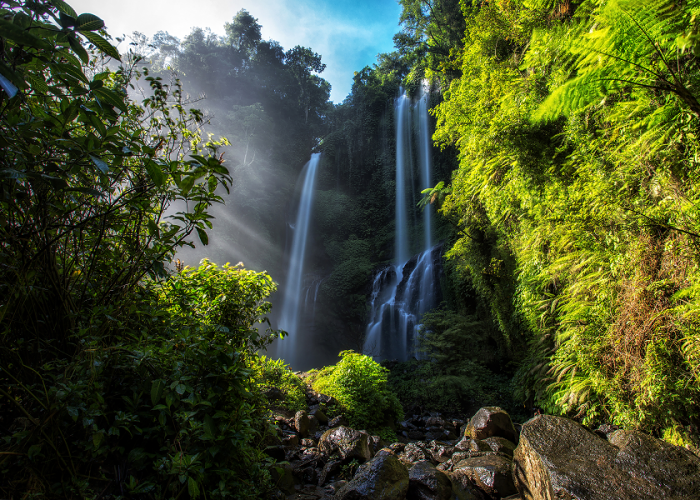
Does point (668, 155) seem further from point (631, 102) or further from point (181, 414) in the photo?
point (181, 414)

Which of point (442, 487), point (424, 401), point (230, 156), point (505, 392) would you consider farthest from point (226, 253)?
point (442, 487)

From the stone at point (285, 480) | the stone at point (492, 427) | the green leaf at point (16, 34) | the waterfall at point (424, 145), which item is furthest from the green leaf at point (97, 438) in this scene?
the waterfall at point (424, 145)

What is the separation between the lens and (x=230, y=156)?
23.4m

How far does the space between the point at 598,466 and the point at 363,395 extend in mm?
4076

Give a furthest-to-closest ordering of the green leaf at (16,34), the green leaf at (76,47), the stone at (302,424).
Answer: the stone at (302,424), the green leaf at (76,47), the green leaf at (16,34)

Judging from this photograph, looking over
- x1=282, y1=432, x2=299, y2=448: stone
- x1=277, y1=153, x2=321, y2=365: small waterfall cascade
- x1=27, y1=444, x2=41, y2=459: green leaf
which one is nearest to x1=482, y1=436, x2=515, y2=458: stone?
x1=282, y1=432, x2=299, y2=448: stone

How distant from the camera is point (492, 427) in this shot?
15.7 ft

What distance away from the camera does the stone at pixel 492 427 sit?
4.76 meters

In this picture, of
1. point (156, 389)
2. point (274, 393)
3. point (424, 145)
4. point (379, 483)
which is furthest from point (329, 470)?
point (424, 145)

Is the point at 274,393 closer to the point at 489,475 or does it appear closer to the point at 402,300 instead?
the point at 489,475

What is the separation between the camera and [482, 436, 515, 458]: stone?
432cm

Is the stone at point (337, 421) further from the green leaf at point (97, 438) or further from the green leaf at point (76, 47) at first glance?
the green leaf at point (76, 47)

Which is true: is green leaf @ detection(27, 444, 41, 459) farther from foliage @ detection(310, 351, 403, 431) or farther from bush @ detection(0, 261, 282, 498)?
foliage @ detection(310, 351, 403, 431)

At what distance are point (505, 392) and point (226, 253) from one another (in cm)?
1946
